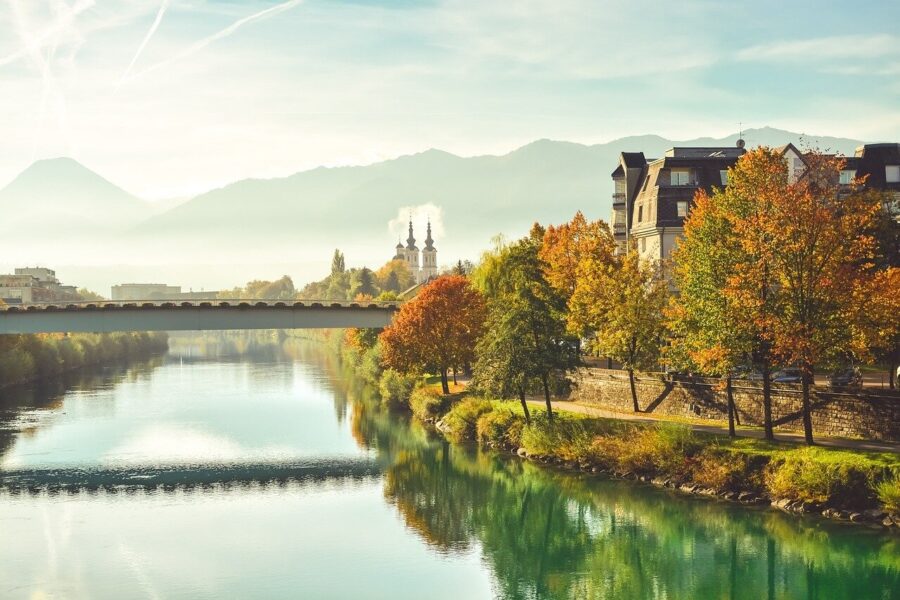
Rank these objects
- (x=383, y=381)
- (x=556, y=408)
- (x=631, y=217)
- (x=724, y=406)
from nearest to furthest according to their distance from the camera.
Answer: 1. (x=724, y=406)
2. (x=556, y=408)
3. (x=631, y=217)
4. (x=383, y=381)

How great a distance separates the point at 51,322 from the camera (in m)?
81.6

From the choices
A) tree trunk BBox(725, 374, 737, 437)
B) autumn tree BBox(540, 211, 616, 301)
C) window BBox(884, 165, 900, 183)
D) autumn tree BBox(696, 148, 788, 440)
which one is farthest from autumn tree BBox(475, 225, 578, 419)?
window BBox(884, 165, 900, 183)

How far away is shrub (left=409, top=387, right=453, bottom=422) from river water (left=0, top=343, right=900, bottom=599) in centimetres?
342

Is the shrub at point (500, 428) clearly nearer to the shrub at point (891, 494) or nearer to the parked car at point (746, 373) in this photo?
the parked car at point (746, 373)

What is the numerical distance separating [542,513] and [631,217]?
43.9 metres

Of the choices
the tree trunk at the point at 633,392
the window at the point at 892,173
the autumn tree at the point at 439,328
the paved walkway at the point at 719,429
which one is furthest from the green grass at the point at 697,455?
the window at the point at 892,173

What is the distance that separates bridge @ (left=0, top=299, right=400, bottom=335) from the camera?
8169 cm

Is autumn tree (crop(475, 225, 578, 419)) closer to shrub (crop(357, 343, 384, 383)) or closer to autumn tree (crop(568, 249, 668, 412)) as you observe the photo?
autumn tree (crop(568, 249, 668, 412))

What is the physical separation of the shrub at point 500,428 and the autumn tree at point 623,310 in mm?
7109

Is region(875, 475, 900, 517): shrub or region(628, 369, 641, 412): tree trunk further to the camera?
region(628, 369, 641, 412): tree trunk

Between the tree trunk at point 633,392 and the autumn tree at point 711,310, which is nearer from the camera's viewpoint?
the autumn tree at point 711,310

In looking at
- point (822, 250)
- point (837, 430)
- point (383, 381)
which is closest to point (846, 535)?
point (837, 430)

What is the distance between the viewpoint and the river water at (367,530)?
40625mm

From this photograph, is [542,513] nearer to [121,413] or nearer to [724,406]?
[724,406]
